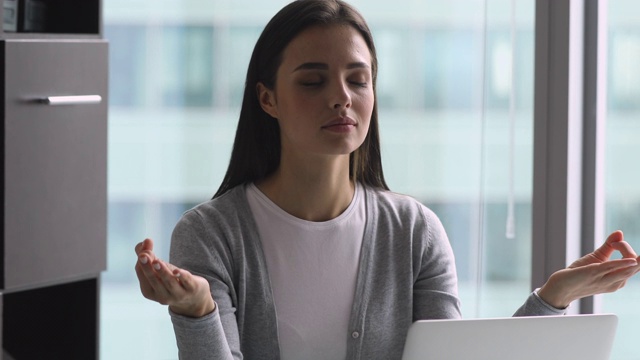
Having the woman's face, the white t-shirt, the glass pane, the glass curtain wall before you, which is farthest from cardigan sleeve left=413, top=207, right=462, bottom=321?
the glass curtain wall

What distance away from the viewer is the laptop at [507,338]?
1176 millimetres

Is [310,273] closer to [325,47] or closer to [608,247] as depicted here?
[325,47]

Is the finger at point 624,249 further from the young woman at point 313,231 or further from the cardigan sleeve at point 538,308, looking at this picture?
the cardigan sleeve at point 538,308

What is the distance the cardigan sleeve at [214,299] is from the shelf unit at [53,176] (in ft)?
2.09

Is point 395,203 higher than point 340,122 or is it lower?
lower

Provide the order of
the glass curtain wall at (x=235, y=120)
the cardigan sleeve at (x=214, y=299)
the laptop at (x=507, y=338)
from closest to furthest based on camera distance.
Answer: the laptop at (x=507, y=338)
the cardigan sleeve at (x=214, y=299)
the glass curtain wall at (x=235, y=120)

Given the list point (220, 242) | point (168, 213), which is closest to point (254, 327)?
point (220, 242)

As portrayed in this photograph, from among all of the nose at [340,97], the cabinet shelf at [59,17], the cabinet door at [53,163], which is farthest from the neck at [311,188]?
the cabinet shelf at [59,17]

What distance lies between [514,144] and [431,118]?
27 cm

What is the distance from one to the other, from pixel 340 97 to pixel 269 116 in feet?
0.67

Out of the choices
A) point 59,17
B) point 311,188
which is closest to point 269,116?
point 311,188

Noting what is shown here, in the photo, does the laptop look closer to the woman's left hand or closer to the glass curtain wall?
the woman's left hand

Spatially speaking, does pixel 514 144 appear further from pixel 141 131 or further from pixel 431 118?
pixel 141 131

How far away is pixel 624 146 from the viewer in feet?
7.36
